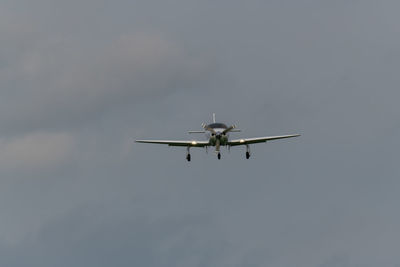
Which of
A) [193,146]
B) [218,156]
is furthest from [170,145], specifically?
[218,156]

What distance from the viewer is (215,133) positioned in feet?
384

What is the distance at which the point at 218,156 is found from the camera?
115438 mm

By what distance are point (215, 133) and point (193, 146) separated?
23.4 feet

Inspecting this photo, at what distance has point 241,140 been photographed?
122 metres

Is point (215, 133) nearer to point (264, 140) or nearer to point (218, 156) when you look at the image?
point (218, 156)

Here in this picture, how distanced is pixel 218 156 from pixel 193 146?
339 inches

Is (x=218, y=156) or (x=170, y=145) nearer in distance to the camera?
(x=218, y=156)

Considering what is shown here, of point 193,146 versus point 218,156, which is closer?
point 218,156

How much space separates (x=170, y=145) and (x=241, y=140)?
11.1 m

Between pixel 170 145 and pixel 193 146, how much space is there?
15.3 ft

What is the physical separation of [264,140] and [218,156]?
13038 mm

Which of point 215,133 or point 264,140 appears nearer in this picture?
point 215,133

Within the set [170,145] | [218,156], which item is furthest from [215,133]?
[170,145]

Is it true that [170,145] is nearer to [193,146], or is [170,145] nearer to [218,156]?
[193,146]
